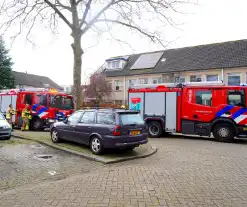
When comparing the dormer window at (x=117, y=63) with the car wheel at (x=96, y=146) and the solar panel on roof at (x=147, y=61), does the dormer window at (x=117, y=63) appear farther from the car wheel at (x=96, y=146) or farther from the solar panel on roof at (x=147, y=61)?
the car wheel at (x=96, y=146)

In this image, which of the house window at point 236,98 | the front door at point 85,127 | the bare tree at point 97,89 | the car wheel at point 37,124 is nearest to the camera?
the front door at point 85,127

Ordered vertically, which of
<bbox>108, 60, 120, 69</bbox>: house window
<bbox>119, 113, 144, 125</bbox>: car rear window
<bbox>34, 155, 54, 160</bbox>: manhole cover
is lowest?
<bbox>34, 155, 54, 160</bbox>: manhole cover

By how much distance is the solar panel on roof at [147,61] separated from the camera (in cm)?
3609

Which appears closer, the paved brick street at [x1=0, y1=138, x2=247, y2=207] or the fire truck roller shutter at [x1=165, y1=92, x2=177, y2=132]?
the paved brick street at [x1=0, y1=138, x2=247, y2=207]

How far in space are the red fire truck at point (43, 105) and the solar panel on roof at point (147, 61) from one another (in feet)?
68.6

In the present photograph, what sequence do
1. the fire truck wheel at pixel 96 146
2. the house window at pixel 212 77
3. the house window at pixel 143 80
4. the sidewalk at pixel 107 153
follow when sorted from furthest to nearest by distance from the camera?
the house window at pixel 143 80 → the house window at pixel 212 77 → the fire truck wheel at pixel 96 146 → the sidewalk at pixel 107 153

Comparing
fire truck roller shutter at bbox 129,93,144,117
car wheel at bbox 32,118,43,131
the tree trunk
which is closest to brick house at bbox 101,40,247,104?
fire truck roller shutter at bbox 129,93,144,117

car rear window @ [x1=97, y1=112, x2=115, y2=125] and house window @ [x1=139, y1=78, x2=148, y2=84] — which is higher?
house window @ [x1=139, y1=78, x2=148, y2=84]

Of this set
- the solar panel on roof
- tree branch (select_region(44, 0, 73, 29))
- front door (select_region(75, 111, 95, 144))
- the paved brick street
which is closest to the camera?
the paved brick street

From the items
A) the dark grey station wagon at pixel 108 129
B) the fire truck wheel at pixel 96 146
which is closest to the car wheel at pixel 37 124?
the dark grey station wagon at pixel 108 129

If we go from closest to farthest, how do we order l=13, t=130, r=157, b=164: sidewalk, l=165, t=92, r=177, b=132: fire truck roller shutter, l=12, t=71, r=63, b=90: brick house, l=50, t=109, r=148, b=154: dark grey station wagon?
l=13, t=130, r=157, b=164: sidewalk → l=50, t=109, r=148, b=154: dark grey station wagon → l=165, t=92, r=177, b=132: fire truck roller shutter → l=12, t=71, r=63, b=90: brick house

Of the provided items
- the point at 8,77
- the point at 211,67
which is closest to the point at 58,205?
the point at 211,67

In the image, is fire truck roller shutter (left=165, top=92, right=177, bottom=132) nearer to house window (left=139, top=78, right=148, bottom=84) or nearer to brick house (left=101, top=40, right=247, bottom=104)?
brick house (left=101, top=40, right=247, bottom=104)

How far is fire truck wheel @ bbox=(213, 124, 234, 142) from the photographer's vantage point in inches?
477
